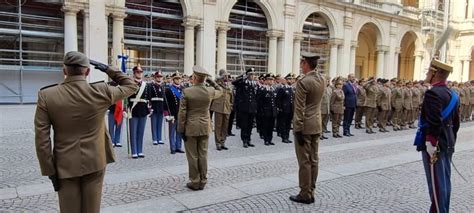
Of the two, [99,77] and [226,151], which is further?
[99,77]

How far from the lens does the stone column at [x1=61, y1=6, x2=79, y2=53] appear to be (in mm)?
16391

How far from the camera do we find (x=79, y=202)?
3.26m

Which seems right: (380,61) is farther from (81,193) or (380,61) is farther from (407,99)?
(81,193)

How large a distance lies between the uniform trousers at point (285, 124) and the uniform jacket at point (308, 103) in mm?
5140


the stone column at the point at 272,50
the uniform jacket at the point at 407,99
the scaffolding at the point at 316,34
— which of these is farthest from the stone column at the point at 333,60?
the uniform jacket at the point at 407,99

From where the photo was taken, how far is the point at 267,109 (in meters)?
10.1

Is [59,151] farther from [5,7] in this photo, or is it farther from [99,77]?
[5,7]

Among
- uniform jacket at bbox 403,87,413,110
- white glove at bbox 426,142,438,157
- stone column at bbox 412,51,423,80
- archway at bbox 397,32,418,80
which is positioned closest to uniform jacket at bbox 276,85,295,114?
uniform jacket at bbox 403,87,413,110

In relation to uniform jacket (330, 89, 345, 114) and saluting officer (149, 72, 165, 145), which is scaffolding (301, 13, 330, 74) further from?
saluting officer (149, 72, 165, 145)

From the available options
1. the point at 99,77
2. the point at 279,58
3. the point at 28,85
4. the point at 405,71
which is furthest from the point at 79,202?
the point at 405,71

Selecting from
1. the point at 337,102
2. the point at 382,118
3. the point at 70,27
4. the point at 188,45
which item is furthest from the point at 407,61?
the point at 70,27

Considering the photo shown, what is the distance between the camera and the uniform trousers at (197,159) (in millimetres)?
5598

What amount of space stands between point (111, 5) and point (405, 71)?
30.0m

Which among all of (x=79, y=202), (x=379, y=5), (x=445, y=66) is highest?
(x=379, y=5)
